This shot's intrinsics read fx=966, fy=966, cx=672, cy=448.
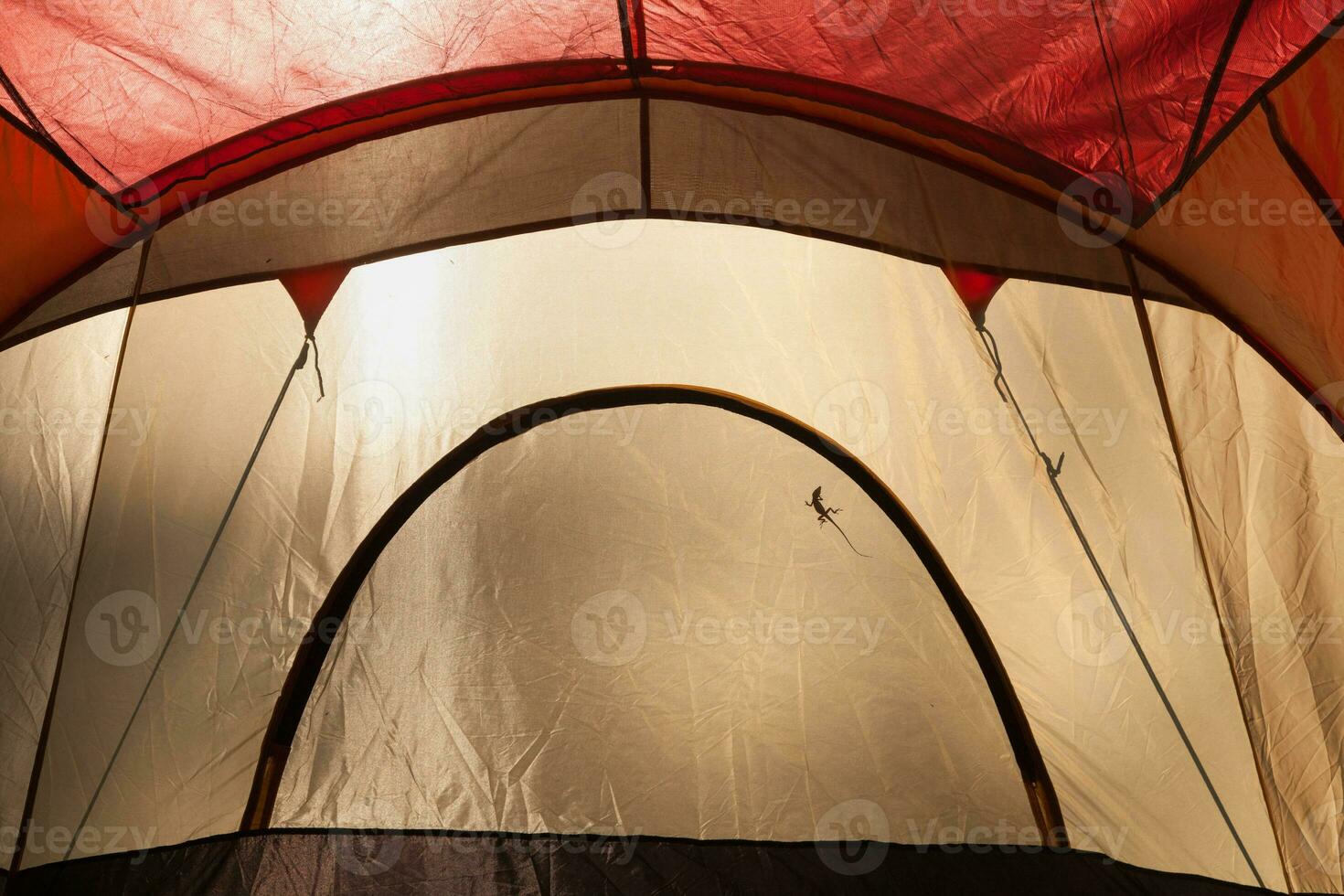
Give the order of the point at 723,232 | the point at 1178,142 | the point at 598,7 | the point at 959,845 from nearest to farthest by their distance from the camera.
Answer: the point at 1178,142 < the point at 598,7 < the point at 959,845 < the point at 723,232

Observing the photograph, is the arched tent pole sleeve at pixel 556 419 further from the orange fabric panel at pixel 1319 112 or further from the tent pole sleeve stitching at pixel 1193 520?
the orange fabric panel at pixel 1319 112

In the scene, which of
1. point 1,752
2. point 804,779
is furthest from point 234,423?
point 804,779

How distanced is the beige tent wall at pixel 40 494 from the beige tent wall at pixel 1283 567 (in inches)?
77.4

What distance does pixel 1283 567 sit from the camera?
1655 millimetres

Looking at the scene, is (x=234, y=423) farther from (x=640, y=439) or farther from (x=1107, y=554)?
(x=1107, y=554)

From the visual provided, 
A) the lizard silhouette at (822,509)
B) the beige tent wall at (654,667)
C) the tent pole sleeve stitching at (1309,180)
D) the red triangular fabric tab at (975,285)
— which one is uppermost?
the tent pole sleeve stitching at (1309,180)

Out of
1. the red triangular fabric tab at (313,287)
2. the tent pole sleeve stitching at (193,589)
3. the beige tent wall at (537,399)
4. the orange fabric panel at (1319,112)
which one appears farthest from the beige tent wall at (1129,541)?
the tent pole sleeve stitching at (193,589)

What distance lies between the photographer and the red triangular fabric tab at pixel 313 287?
186 cm

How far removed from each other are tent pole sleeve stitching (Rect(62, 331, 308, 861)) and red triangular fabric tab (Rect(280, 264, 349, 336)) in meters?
0.05

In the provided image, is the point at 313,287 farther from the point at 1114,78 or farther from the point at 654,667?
the point at 1114,78

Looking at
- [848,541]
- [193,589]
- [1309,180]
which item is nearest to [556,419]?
[848,541]

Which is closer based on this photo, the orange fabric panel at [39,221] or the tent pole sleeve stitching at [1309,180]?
the tent pole sleeve stitching at [1309,180]

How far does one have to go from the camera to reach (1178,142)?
156 centimetres

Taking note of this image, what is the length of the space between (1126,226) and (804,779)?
46.2 inches
